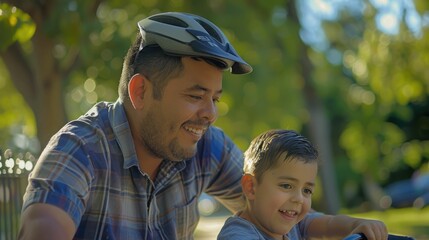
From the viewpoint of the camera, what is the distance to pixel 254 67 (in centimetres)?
1263

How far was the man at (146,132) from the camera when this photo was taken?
285cm

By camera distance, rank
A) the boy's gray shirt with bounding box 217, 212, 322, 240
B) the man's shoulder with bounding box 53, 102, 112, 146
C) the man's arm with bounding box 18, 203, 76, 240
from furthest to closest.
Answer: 1. the boy's gray shirt with bounding box 217, 212, 322, 240
2. the man's shoulder with bounding box 53, 102, 112, 146
3. the man's arm with bounding box 18, 203, 76, 240

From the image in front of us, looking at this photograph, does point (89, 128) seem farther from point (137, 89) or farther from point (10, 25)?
point (10, 25)

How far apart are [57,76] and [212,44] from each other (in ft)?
23.7

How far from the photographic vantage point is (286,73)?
535 inches

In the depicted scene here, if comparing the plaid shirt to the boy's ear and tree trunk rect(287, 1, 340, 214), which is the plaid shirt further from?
tree trunk rect(287, 1, 340, 214)

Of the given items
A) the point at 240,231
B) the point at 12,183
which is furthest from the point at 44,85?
the point at 240,231

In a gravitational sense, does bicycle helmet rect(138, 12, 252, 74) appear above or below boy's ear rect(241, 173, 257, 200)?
above

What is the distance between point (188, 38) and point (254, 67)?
977 centimetres

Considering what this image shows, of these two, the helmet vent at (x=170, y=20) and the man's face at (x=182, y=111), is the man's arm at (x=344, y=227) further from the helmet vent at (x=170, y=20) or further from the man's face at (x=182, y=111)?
the helmet vent at (x=170, y=20)

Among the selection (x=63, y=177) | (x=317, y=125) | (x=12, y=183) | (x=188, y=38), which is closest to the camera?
(x=63, y=177)

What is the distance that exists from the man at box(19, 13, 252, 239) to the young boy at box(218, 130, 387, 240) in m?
0.25

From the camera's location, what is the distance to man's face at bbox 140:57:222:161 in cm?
296

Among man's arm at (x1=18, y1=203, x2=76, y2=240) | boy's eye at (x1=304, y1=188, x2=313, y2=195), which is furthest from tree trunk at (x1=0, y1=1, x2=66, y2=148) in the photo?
man's arm at (x1=18, y1=203, x2=76, y2=240)
